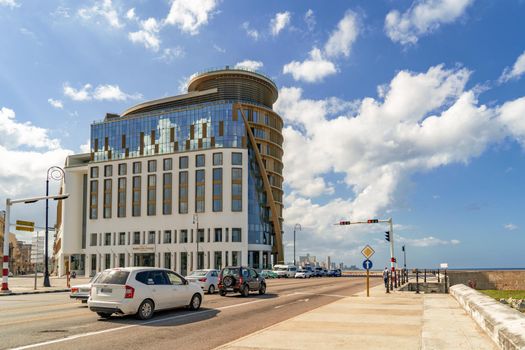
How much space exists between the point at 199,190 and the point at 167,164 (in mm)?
8806

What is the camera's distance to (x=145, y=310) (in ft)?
50.3

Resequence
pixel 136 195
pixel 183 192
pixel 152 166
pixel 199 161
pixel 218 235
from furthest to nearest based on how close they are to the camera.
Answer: pixel 136 195 < pixel 152 166 < pixel 183 192 < pixel 199 161 < pixel 218 235

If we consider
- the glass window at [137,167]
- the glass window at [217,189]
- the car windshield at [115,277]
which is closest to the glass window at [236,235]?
the glass window at [217,189]

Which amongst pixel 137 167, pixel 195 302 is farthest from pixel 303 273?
pixel 195 302

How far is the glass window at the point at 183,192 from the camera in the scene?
88000 mm

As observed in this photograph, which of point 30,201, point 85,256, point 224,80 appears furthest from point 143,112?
point 30,201

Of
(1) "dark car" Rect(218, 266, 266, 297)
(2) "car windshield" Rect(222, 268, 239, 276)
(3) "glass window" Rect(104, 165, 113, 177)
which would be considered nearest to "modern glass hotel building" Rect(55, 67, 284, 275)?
(3) "glass window" Rect(104, 165, 113, 177)

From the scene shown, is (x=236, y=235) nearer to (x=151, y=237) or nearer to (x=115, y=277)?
(x=151, y=237)

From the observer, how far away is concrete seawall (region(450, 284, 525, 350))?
27.4ft

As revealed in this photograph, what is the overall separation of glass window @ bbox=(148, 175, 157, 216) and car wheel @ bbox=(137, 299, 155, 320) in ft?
252

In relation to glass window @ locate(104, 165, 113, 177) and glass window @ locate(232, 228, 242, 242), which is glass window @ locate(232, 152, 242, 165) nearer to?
glass window @ locate(232, 228, 242, 242)

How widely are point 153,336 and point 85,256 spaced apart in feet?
307

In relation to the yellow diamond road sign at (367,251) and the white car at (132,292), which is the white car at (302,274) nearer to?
the yellow diamond road sign at (367,251)

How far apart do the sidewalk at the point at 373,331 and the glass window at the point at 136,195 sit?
78674 mm
